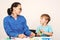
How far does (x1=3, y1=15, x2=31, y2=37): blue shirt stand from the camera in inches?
63.4

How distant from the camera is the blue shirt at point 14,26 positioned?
5.28 ft

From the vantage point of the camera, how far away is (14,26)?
166 cm

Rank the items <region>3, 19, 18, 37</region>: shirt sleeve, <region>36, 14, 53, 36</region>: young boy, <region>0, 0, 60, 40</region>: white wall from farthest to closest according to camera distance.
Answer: <region>0, 0, 60, 40</region>: white wall → <region>36, 14, 53, 36</region>: young boy → <region>3, 19, 18, 37</region>: shirt sleeve

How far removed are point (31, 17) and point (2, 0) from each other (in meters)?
0.47

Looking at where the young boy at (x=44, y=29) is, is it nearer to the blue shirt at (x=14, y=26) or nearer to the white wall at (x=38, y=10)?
the blue shirt at (x=14, y=26)

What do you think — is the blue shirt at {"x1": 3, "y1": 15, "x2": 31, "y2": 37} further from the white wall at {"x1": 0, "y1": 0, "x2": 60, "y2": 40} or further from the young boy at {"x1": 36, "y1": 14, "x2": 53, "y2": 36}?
the white wall at {"x1": 0, "y1": 0, "x2": 60, "y2": 40}

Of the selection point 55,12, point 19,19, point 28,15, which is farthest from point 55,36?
point 19,19

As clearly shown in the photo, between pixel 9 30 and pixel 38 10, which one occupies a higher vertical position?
pixel 38 10

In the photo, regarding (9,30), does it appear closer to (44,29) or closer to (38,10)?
(44,29)

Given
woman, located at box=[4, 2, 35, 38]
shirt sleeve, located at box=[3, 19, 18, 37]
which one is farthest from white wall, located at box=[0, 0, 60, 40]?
shirt sleeve, located at box=[3, 19, 18, 37]

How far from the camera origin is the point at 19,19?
169 centimetres

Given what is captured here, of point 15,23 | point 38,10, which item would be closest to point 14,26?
point 15,23

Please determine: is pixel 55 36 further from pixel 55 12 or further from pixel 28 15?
pixel 28 15

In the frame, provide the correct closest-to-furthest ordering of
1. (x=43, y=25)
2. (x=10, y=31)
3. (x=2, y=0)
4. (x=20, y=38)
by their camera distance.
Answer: (x=20, y=38)
(x=10, y=31)
(x=43, y=25)
(x=2, y=0)
